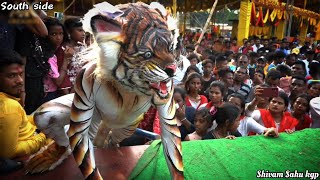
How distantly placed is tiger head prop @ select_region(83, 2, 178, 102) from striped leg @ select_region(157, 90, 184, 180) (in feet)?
0.68

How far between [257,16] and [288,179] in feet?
31.1

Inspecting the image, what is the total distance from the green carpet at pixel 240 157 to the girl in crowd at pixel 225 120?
0.71 ft

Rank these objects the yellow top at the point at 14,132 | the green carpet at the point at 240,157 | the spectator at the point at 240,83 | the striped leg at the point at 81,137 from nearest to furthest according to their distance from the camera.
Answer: the striped leg at the point at 81,137 → the yellow top at the point at 14,132 → the green carpet at the point at 240,157 → the spectator at the point at 240,83

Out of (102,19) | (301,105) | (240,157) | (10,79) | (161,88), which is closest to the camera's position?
(102,19)

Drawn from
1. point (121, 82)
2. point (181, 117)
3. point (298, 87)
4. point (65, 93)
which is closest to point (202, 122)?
point (181, 117)

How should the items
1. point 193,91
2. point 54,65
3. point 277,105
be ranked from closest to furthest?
point 54,65 < point 277,105 < point 193,91

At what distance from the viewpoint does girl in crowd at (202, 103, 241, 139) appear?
2215 mm

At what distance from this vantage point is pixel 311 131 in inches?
86.2

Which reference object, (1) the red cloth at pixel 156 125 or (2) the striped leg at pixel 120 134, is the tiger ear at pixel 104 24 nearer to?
(2) the striped leg at pixel 120 134

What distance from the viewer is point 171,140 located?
4.48 feet

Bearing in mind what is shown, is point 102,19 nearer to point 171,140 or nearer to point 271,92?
point 171,140

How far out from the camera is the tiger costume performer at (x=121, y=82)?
3.73 feet

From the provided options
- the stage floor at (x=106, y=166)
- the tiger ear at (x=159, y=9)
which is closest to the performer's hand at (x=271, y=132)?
the stage floor at (x=106, y=166)

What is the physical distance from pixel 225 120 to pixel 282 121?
2.03ft
